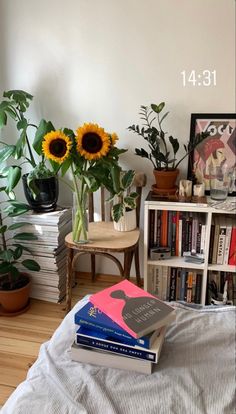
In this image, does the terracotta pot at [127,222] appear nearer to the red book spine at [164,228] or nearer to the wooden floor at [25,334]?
the red book spine at [164,228]

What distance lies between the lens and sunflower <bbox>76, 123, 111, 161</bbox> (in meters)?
1.34

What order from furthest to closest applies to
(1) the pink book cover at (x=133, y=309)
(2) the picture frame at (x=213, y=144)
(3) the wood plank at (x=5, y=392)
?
1. (2) the picture frame at (x=213, y=144)
2. (3) the wood plank at (x=5, y=392)
3. (1) the pink book cover at (x=133, y=309)

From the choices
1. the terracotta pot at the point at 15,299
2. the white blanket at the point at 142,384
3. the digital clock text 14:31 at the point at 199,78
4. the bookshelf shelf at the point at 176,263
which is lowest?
the terracotta pot at the point at 15,299

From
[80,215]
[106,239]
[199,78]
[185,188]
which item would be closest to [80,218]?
[80,215]

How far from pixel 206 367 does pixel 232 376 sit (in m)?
0.06

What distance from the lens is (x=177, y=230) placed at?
1613 millimetres

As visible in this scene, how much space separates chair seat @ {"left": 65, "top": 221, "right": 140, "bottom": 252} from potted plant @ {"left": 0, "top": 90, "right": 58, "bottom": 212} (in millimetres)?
267

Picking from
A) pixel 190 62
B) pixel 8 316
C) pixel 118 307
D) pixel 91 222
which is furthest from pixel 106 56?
pixel 8 316

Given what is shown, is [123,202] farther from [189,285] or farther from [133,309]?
[133,309]

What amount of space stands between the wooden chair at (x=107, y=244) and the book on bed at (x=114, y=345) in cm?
67

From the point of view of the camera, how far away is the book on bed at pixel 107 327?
2.62ft

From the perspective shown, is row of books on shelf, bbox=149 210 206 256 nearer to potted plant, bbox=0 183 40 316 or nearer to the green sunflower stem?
the green sunflower stem

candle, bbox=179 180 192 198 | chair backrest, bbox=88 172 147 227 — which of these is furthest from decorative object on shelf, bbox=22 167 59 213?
candle, bbox=179 180 192 198

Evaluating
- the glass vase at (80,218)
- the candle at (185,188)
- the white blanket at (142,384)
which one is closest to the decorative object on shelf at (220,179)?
the candle at (185,188)
